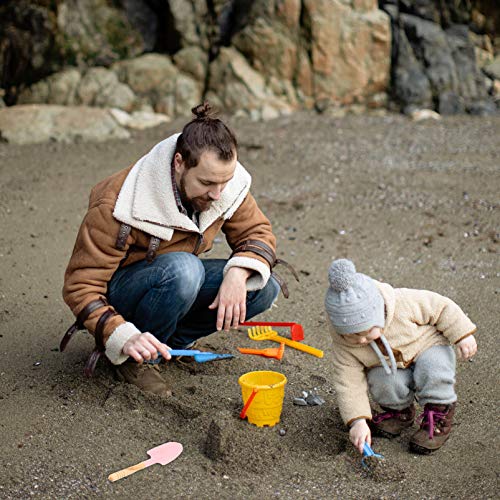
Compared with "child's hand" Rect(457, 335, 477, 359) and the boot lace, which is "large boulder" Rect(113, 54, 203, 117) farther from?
"child's hand" Rect(457, 335, 477, 359)

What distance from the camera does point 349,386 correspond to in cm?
277

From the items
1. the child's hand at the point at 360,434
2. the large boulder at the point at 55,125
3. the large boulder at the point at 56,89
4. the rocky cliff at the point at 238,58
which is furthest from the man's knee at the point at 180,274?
the large boulder at the point at 56,89

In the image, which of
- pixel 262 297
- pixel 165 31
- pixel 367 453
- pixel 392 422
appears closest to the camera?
pixel 367 453

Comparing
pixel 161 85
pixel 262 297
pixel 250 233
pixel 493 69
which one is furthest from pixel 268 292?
pixel 493 69

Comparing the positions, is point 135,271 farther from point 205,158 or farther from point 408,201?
point 408,201

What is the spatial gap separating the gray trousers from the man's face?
3.13ft

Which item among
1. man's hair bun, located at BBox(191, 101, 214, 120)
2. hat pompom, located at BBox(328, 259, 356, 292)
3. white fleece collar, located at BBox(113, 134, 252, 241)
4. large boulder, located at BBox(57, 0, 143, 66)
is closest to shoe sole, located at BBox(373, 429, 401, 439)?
hat pompom, located at BBox(328, 259, 356, 292)

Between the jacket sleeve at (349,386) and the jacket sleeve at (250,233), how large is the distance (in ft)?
1.95

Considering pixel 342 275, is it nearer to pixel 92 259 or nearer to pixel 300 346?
pixel 92 259

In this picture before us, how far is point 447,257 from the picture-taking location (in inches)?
198

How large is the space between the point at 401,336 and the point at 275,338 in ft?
3.84

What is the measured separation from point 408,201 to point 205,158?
3479mm

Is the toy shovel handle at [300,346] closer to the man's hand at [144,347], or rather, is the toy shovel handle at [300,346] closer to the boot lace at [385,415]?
the boot lace at [385,415]

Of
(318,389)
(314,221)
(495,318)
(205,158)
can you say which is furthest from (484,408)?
(314,221)
